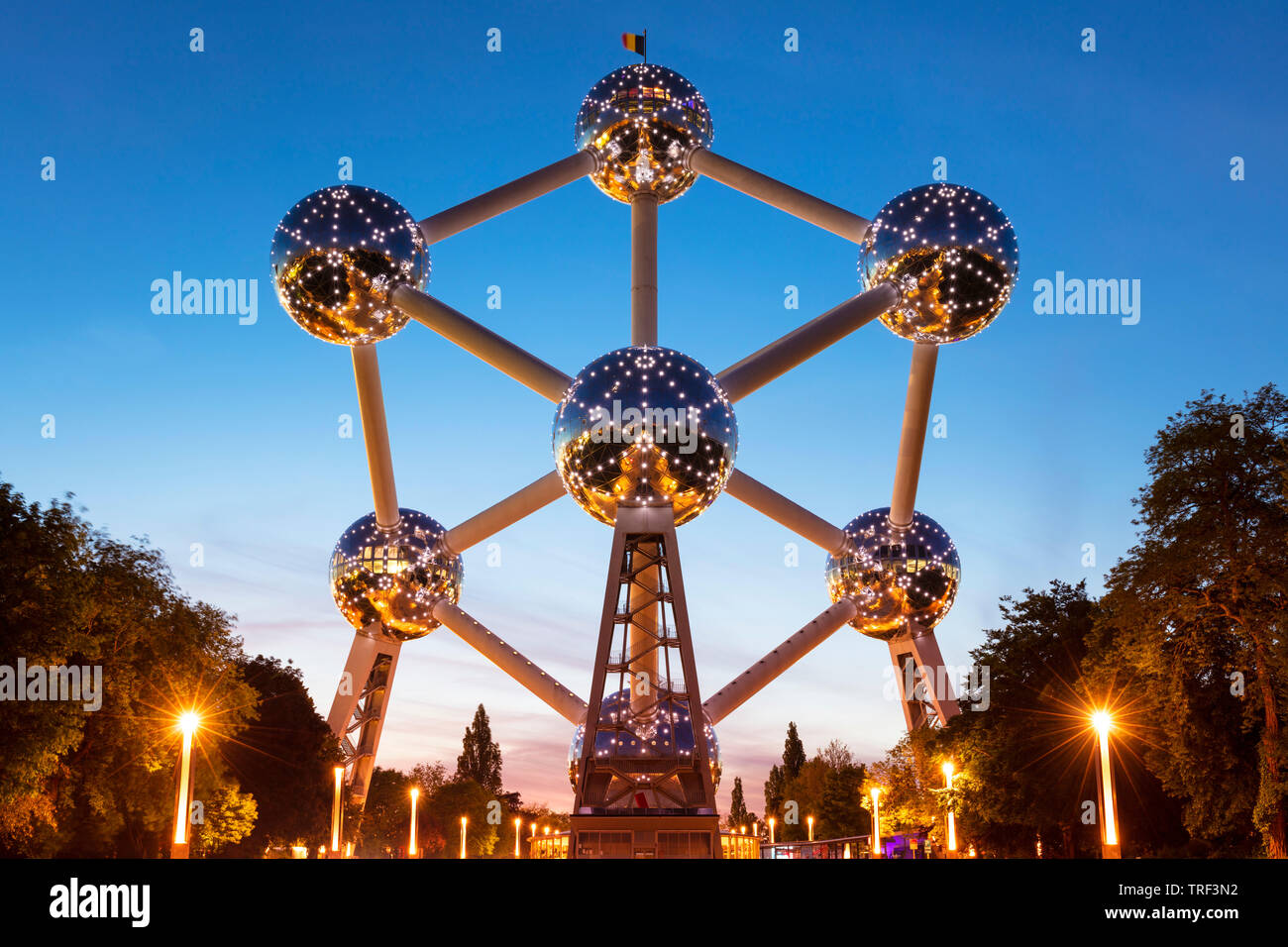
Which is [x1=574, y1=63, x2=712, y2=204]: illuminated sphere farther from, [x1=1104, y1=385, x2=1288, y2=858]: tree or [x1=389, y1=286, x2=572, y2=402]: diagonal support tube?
[x1=1104, y1=385, x2=1288, y2=858]: tree

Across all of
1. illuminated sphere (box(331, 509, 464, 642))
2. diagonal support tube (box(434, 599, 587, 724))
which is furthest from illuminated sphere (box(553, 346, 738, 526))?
illuminated sphere (box(331, 509, 464, 642))

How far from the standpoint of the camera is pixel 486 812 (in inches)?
3600

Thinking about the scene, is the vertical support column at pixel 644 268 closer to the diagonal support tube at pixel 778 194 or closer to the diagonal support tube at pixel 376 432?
the diagonal support tube at pixel 778 194

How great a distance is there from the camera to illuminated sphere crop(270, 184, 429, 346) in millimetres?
25547

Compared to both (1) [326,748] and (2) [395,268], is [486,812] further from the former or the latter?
(2) [395,268]

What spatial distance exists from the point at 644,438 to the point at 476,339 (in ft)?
21.5

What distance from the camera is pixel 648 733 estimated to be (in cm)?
2652

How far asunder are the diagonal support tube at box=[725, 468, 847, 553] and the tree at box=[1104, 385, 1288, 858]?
9.42 m

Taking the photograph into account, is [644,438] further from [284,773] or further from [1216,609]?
[284,773]

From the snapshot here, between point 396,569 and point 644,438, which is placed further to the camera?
point 396,569

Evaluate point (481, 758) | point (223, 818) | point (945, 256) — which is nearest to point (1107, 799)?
point (945, 256)

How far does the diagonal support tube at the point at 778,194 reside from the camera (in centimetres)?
2823

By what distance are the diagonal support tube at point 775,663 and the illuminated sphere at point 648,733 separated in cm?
130

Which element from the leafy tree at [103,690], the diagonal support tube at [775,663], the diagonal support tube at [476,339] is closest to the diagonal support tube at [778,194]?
the diagonal support tube at [476,339]
